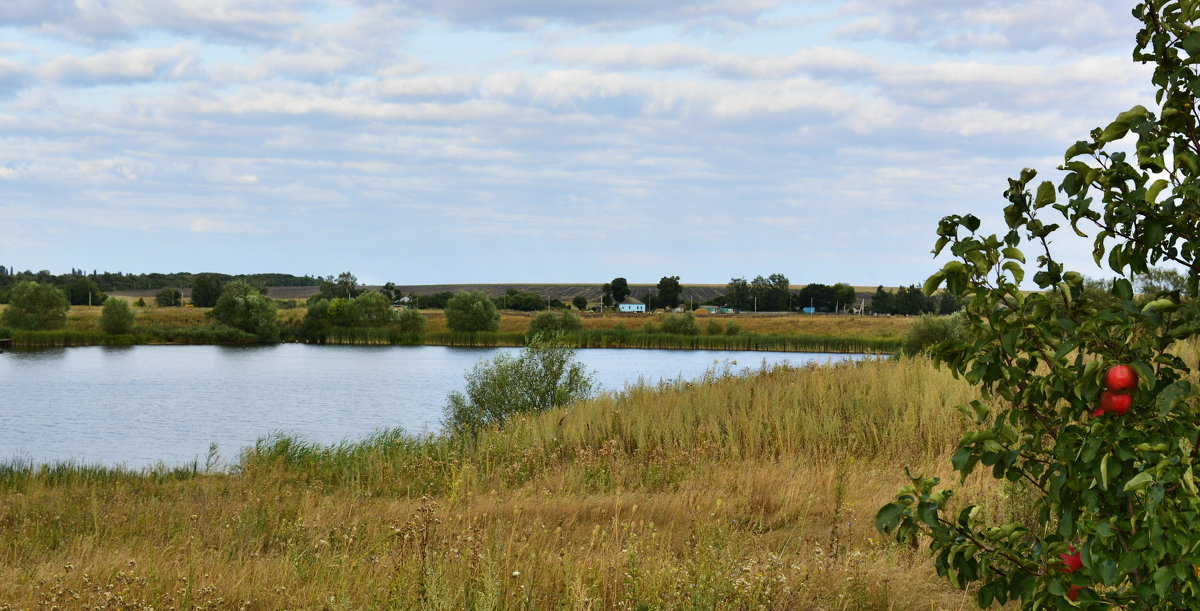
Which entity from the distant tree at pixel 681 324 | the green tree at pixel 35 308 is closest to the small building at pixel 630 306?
the distant tree at pixel 681 324

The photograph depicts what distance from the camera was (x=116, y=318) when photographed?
73.9 metres

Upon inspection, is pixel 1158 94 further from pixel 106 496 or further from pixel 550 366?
pixel 550 366

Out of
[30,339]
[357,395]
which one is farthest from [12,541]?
[30,339]

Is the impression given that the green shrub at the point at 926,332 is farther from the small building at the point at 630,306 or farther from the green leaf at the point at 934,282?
the small building at the point at 630,306

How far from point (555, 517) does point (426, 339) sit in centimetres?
6946

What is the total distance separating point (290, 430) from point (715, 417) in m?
17.2

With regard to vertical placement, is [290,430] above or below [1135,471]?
below

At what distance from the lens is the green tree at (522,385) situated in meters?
17.9

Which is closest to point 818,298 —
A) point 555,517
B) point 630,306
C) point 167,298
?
point 630,306

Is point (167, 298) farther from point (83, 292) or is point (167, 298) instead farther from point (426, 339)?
point (426, 339)

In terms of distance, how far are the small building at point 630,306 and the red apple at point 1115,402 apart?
129658 mm

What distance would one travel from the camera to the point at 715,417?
11.0m

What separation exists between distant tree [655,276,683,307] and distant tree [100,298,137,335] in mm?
72288

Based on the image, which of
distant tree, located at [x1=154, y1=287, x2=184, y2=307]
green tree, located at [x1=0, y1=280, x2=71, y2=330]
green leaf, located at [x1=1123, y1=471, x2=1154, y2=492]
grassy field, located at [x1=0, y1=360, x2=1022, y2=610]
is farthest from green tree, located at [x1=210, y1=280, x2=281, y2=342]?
green leaf, located at [x1=1123, y1=471, x2=1154, y2=492]
